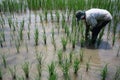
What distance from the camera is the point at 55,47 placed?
5281mm

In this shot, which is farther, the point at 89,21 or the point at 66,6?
the point at 66,6

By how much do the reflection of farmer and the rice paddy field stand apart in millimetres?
280

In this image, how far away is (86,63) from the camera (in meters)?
4.43

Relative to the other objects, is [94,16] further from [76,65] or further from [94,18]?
[76,65]

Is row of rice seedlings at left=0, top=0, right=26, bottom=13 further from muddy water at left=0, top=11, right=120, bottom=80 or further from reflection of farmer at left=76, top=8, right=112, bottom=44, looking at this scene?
reflection of farmer at left=76, top=8, right=112, bottom=44

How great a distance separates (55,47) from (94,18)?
42.0 inches

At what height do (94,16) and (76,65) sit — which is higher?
(94,16)

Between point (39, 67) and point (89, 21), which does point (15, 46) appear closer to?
point (39, 67)

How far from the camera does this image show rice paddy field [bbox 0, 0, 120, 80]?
13.7 ft

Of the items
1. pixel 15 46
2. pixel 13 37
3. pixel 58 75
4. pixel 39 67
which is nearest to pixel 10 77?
pixel 39 67

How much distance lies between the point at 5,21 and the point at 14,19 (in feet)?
1.06

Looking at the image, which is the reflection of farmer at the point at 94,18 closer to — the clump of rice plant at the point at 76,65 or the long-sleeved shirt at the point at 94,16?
the long-sleeved shirt at the point at 94,16

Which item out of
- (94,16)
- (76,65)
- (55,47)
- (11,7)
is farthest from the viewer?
(11,7)

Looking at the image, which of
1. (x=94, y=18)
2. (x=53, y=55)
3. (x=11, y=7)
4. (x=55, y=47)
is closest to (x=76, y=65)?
(x=53, y=55)
